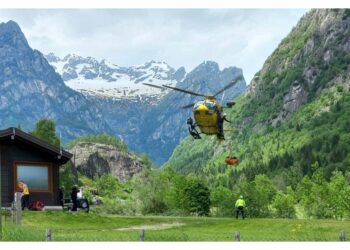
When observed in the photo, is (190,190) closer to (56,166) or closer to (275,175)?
(56,166)

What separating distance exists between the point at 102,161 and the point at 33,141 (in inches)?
3695

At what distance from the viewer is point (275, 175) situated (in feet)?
638

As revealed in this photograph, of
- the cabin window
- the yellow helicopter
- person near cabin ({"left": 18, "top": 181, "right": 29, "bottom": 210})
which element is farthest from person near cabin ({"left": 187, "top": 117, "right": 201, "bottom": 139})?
person near cabin ({"left": 18, "top": 181, "right": 29, "bottom": 210})

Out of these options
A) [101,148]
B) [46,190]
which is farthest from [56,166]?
[101,148]

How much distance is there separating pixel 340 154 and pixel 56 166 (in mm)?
164024

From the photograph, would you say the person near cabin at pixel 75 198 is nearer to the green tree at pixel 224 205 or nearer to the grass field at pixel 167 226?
the grass field at pixel 167 226

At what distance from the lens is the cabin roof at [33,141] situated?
41.8 metres

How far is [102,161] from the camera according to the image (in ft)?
447

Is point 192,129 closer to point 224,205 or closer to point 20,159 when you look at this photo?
point 20,159

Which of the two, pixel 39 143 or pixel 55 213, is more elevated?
pixel 39 143

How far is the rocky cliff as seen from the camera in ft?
426

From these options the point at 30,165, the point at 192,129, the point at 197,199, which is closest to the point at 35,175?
the point at 30,165

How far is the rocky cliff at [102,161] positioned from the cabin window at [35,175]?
80.5 meters

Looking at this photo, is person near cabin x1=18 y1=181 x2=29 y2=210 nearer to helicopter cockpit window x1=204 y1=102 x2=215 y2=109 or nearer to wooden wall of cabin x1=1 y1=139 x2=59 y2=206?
wooden wall of cabin x1=1 y1=139 x2=59 y2=206
